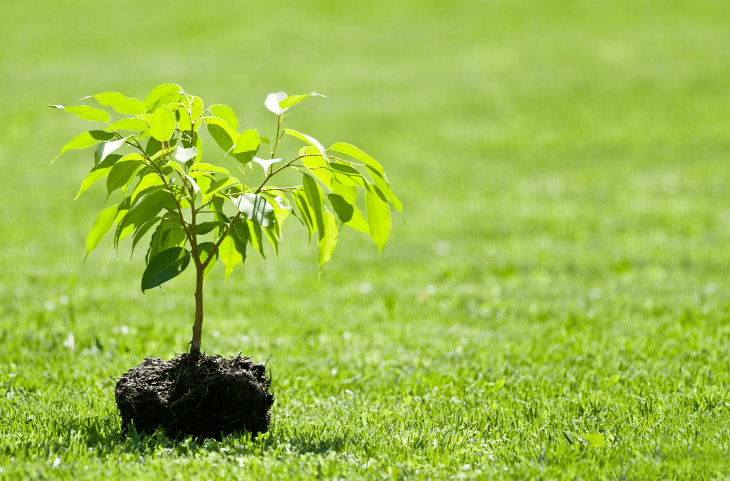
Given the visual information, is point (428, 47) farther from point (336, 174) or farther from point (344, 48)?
point (336, 174)

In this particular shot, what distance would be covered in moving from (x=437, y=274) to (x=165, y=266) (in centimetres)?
457

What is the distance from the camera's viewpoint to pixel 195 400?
12.2 feet

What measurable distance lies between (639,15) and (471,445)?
18033 millimetres

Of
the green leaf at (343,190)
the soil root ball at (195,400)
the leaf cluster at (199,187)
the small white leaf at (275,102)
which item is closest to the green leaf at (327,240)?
the leaf cluster at (199,187)

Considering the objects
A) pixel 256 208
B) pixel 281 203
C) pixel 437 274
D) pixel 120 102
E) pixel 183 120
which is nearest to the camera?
pixel 256 208

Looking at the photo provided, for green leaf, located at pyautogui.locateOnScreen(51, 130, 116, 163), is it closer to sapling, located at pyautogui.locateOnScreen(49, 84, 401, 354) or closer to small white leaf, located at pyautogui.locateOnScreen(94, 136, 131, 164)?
sapling, located at pyautogui.locateOnScreen(49, 84, 401, 354)

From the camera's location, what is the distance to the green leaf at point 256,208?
325 cm

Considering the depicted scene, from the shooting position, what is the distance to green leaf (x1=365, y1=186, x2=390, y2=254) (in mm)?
3658

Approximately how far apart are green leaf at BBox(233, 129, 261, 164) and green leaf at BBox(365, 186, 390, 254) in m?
0.59

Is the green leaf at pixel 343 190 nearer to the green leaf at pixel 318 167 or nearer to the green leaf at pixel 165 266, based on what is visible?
the green leaf at pixel 318 167

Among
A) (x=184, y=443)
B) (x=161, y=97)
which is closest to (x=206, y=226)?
(x=161, y=97)

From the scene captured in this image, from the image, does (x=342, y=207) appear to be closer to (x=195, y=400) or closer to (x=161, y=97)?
(x=161, y=97)

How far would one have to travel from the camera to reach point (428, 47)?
17.3 meters

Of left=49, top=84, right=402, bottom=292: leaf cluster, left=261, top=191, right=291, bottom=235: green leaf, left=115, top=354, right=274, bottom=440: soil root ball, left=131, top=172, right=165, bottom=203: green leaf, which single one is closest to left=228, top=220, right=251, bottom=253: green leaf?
left=49, top=84, right=402, bottom=292: leaf cluster
